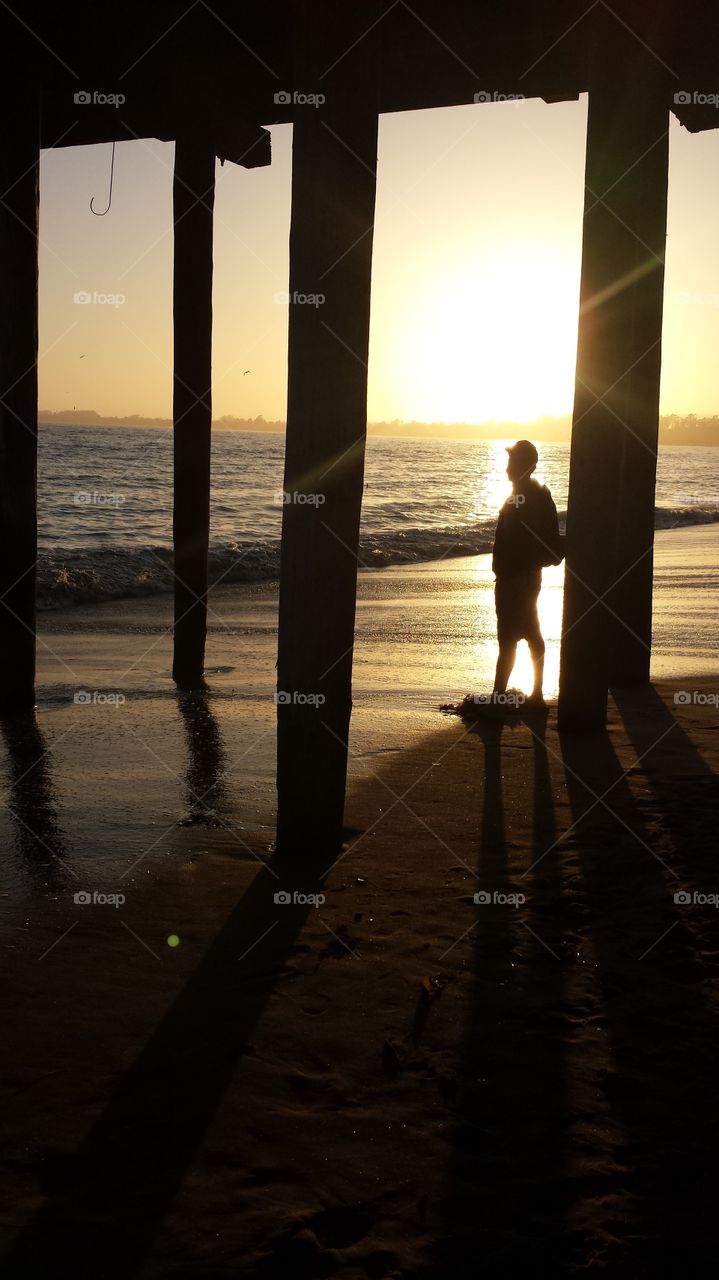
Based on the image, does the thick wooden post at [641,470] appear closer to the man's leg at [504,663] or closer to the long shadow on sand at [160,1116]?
the man's leg at [504,663]

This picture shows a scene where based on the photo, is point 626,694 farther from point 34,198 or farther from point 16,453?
point 34,198

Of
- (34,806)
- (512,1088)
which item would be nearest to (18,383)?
(34,806)

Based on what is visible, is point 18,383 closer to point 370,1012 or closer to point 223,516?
point 370,1012

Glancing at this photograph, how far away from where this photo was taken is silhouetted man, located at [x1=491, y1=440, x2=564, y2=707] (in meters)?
6.83

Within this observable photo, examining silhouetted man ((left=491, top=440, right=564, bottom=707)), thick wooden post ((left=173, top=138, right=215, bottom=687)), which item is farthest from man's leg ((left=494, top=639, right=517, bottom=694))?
thick wooden post ((left=173, top=138, right=215, bottom=687))

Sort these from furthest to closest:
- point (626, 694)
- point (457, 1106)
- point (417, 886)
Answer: point (626, 694), point (417, 886), point (457, 1106)

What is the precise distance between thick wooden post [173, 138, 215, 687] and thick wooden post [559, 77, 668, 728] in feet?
10.4

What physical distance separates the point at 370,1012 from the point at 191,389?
6.04 meters

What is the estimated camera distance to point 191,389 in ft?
26.7

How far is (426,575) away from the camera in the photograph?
18.4 meters

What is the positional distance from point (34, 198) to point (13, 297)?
2.21 feet

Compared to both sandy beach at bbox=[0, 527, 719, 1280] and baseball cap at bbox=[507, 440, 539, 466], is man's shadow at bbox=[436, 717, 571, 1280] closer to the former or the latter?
sandy beach at bbox=[0, 527, 719, 1280]

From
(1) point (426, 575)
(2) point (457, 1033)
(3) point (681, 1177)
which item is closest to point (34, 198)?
(2) point (457, 1033)

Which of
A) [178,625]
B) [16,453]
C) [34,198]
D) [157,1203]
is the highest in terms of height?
[34,198]
